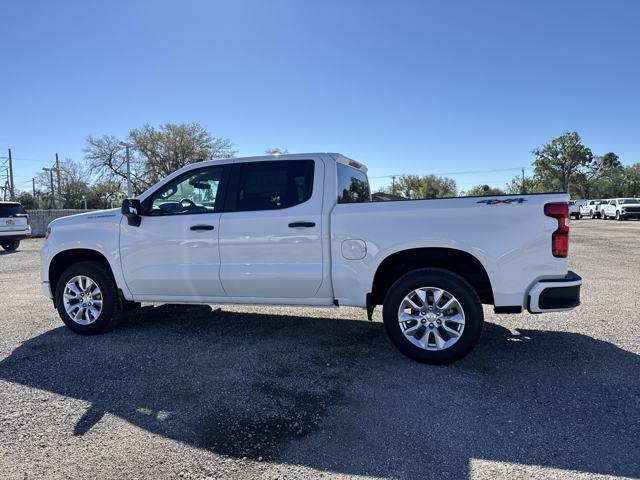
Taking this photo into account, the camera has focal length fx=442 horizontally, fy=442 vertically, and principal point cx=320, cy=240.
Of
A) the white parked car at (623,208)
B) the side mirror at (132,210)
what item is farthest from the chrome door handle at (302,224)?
the white parked car at (623,208)

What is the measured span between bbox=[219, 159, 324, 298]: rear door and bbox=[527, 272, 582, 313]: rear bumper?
195cm

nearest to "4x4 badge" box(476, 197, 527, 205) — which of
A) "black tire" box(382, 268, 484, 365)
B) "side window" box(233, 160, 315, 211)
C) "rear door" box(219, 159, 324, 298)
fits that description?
"black tire" box(382, 268, 484, 365)

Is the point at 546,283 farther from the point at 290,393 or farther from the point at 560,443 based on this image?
the point at 290,393

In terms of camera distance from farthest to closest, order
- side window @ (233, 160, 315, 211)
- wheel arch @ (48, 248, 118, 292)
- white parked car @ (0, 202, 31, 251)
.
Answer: white parked car @ (0, 202, 31, 251), wheel arch @ (48, 248, 118, 292), side window @ (233, 160, 315, 211)

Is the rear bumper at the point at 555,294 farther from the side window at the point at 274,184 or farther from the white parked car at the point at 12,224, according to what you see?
the white parked car at the point at 12,224

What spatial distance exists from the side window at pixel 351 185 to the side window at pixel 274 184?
34cm

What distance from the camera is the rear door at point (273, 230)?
4391mm

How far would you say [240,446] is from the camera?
280cm

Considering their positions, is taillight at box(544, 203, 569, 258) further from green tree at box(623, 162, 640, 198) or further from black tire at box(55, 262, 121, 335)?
green tree at box(623, 162, 640, 198)

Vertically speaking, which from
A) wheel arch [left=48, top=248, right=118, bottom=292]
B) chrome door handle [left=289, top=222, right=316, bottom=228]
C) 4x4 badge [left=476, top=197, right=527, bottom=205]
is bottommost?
wheel arch [left=48, top=248, right=118, bottom=292]

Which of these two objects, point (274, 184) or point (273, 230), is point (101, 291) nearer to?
point (273, 230)

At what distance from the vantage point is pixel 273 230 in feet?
14.6

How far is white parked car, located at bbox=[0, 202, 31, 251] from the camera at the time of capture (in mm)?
16141

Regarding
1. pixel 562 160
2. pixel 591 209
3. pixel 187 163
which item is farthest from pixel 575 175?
pixel 187 163
